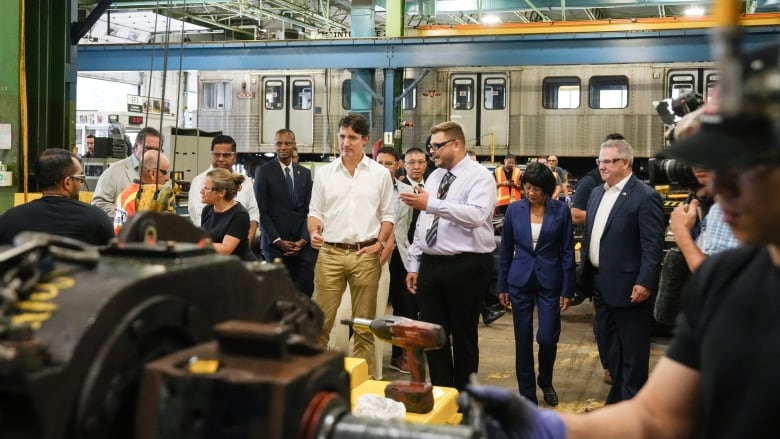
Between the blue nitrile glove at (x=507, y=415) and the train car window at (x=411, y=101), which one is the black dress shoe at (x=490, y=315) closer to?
the blue nitrile glove at (x=507, y=415)

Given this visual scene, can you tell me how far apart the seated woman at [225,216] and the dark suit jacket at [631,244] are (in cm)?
203

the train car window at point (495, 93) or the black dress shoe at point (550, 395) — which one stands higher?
the train car window at point (495, 93)

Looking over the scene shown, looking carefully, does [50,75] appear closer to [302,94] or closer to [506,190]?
[506,190]

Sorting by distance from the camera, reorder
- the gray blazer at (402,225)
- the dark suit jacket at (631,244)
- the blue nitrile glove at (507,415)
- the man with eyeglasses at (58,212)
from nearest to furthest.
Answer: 1. the blue nitrile glove at (507,415)
2. the man with eyeglasses at (58,212)
3. the dark suit jacket at (631,244)
4. the gray blazer at (402,225)

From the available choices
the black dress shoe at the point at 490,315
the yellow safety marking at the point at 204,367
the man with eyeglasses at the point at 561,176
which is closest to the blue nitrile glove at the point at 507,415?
the yellow safety marking at the point at 204,367

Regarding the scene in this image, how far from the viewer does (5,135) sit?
4988 millimetres

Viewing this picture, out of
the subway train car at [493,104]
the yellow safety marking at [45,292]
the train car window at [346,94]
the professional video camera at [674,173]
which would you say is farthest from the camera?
the train car window at [346,94]

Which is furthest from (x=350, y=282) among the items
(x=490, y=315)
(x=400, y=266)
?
(x=490, y=315)

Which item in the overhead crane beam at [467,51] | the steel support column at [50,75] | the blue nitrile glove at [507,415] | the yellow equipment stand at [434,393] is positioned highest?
the overhead crane beam at [467,51]

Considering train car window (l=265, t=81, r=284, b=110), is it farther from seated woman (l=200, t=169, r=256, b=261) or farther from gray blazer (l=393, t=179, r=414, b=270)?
seated woman (l=200, t=169, r=256, b=261)

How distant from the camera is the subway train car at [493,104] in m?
14.2

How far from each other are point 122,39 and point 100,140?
521 inches

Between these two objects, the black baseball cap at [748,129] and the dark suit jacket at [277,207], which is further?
the dark suit jacket at [277,207]

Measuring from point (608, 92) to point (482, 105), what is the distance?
7.21 ft
